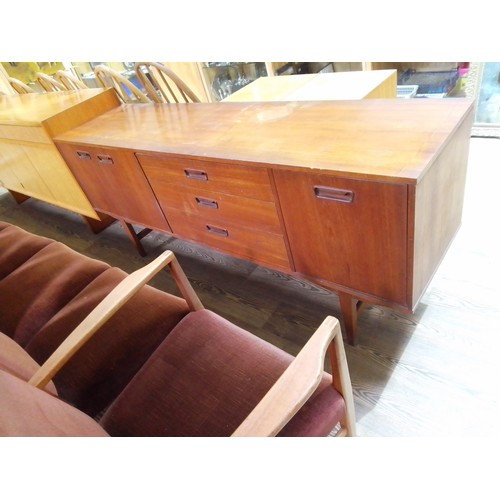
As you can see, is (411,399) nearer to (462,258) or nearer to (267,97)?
(462,258)

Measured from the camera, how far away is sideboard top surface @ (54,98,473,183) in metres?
0.89

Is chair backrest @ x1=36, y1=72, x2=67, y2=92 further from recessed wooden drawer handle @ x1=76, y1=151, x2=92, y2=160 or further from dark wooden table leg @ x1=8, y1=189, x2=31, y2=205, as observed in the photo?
recessed wooden drawer handle @ x1=76, y1=151, x2=92, y2=160

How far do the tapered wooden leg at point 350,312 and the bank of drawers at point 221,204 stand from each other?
0.24 m

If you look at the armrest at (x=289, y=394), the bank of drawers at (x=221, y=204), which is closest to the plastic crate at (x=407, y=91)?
the bank of drawers at (x=221, y=204)

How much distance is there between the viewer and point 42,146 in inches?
78.9

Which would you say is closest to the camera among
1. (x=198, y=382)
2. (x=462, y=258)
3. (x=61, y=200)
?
(x=198, y=382)

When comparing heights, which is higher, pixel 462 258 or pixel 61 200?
pixel 61 200

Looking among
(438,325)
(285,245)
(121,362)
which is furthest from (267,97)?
(121,362)

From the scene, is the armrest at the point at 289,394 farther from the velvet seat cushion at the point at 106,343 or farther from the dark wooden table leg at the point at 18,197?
the dark wooden table leg at the point at 18,197

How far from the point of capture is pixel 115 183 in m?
1.74

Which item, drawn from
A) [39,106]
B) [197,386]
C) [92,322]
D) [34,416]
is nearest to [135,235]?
[39,106]

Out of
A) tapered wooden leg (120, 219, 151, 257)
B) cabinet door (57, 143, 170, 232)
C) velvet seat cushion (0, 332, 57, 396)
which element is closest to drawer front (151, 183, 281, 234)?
cabinet door (57, 143, 170, 232)

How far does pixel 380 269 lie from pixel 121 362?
783 mm

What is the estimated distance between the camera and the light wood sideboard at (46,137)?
75.3 inches
